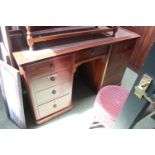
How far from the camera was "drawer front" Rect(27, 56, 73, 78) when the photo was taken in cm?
110

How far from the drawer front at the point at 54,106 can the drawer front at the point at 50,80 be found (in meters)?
0.22

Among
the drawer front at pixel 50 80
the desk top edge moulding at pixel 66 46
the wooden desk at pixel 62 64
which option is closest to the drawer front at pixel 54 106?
the wooden desk at pixel 62 64

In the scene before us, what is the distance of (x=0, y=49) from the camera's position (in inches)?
52.9

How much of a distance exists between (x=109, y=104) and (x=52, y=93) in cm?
50

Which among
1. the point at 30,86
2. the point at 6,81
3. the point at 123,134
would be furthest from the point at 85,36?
the point at 123,134

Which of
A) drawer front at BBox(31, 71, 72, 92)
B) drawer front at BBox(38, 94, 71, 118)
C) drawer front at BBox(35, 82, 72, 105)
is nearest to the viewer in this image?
Result: drawer front at BBox(31, 71, 72, 92)

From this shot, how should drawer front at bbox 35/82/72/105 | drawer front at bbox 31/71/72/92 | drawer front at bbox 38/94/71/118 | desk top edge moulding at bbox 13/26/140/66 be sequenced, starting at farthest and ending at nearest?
drawer front at bbox 38/94/71/118, drawer front at bbox 35/82/72/105, drawer front at bbox 31/71/72/92, desk top edge moulding at bbox 13/26/140/66

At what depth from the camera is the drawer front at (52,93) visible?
51.6 inches

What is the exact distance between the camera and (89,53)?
54.9 inches

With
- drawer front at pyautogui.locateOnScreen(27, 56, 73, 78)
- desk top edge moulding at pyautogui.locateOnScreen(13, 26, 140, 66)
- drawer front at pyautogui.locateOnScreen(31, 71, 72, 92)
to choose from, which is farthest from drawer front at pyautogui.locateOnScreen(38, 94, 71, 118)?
desk top edge moulding at pyautogui.locateOnScreen(13, 26, 140, 66)

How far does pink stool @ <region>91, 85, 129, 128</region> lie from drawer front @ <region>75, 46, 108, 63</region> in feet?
1.11

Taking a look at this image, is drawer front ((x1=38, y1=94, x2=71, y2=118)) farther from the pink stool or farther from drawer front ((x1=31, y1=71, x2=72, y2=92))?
the pink stool

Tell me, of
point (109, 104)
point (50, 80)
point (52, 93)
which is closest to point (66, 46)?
point (50, 80)

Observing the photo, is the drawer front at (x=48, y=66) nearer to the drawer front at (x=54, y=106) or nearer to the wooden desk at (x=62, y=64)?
the wooden desk at (x=62, y=64)
